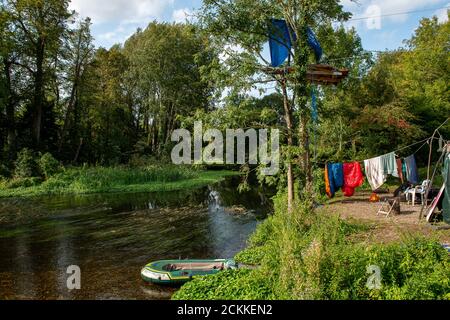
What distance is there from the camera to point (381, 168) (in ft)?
46.5

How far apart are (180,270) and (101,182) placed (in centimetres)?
1808

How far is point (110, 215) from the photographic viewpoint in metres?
17.1

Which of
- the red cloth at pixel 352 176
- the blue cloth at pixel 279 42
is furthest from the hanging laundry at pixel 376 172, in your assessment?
the blue cloth at pixel 279 42

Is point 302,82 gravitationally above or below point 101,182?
above

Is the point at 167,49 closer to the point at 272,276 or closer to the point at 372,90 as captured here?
the point at 372,90

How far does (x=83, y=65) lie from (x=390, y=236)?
2972 centimetres

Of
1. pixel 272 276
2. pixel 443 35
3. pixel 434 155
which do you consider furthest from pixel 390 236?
pixel 443 35

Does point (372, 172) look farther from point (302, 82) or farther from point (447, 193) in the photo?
point (302, 82)

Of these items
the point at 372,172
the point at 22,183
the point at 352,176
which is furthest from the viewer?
the point at 22,183

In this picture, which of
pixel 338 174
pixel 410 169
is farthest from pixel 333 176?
pixel 410 169

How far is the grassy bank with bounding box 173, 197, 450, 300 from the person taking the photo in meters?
5.41
